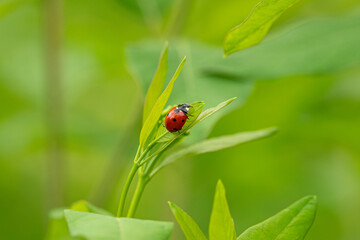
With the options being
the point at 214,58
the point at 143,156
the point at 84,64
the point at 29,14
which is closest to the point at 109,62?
the point at 84,64

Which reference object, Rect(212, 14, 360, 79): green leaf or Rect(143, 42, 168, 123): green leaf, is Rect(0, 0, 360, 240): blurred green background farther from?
Rect(143, 42, 168, 123): green leaf

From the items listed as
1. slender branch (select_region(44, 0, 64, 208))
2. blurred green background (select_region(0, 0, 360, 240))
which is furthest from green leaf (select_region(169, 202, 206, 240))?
slender branch (select_region(44, 0, 64, 208))

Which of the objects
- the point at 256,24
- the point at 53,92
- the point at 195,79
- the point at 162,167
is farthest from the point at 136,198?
the point at 53,92

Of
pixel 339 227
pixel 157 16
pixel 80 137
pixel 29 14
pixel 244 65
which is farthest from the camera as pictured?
pixel 29 14

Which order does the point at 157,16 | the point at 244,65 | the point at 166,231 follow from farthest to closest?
the point at 157,16
the point at 244,65
the point at 166,231

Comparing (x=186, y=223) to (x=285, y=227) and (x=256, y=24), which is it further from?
(x=256, y=24)

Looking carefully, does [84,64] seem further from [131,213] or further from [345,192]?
[131,213]

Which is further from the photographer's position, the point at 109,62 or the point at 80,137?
the point at 109,62

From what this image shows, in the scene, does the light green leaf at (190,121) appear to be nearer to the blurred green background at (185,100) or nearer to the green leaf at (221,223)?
the green leaf at (221,223)
